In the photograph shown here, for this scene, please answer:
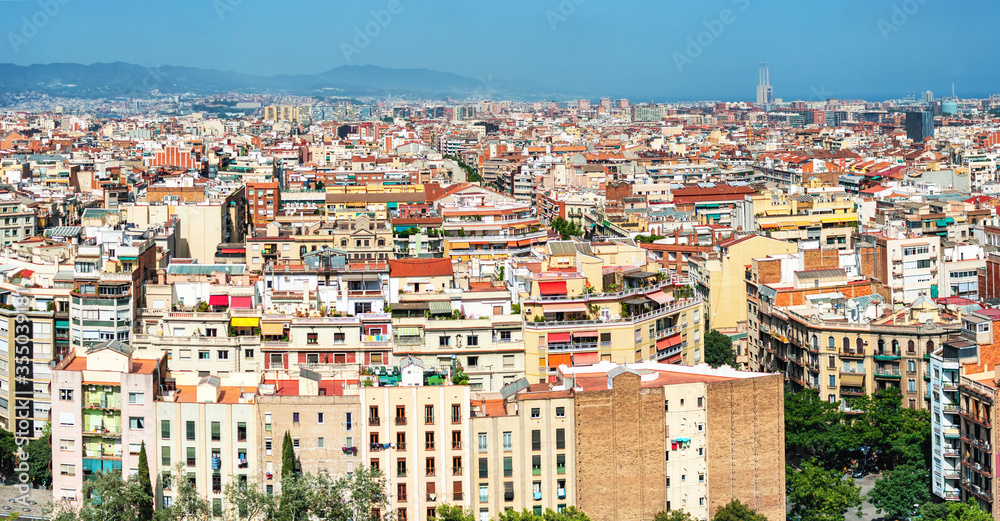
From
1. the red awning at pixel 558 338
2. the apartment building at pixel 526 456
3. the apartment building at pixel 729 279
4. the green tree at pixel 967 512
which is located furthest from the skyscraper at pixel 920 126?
the apartment building at pixel 526 456

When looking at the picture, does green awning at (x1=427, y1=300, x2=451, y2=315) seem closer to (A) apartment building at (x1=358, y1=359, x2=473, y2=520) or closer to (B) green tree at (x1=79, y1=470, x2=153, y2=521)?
(A) apartment building at (x1=358, y1=359, x2=473, y2=520)

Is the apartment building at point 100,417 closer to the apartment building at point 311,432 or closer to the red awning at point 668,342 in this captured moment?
the apartment building at point 311,432

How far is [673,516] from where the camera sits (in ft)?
86.6

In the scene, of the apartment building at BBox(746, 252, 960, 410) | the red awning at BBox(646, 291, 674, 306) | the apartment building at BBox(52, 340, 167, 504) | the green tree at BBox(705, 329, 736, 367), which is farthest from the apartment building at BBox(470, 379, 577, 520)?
the green tree at BBox(705, 329, 736, 367)

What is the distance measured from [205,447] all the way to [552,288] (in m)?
10.5

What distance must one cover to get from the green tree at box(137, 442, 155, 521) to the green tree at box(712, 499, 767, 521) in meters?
10.6

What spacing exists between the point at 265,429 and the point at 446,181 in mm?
54362

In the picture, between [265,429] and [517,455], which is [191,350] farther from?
[517,455]

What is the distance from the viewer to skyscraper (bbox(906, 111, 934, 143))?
470 ft

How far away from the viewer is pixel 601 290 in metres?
34.9

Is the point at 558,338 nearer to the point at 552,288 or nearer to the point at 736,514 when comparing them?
the point at 552,288

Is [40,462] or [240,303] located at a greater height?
[240,303]

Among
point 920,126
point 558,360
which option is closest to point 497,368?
point 558,360

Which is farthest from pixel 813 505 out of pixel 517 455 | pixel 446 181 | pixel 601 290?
pixel 446 181
